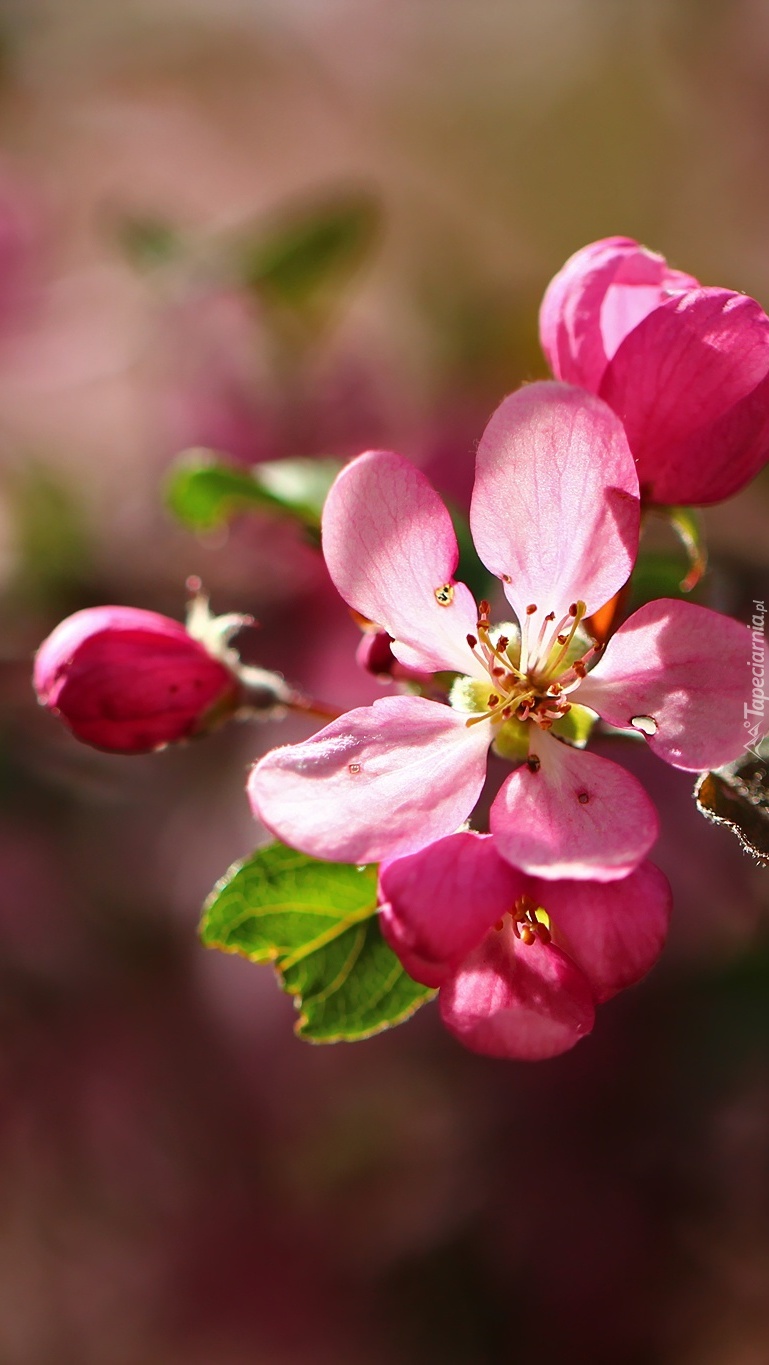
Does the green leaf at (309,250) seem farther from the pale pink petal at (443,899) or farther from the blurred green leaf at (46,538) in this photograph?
the pale pink petal at (443,899)

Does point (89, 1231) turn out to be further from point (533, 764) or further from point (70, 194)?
point (70, 194)

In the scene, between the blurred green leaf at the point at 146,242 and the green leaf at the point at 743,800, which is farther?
the blurred green leaf at the point at 146,242

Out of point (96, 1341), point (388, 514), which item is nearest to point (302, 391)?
point (388, 514)

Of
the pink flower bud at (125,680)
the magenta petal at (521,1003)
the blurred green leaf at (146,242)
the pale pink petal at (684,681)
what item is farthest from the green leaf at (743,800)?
the blurred green leaf at (146,242)

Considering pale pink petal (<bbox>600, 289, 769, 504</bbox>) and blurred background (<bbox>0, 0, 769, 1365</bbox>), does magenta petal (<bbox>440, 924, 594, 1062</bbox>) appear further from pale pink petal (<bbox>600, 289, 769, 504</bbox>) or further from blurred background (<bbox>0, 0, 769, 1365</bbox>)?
blurred background (<bbox>0, 0, 769, 1365</bbox>)

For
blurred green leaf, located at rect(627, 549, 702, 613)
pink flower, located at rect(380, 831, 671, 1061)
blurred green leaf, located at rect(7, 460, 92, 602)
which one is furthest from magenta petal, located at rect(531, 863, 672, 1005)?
blurred green leaf, located at rect(7, 460, 92, 602)

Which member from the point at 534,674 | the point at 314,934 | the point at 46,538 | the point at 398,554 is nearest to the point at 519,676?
the point at 534,674
